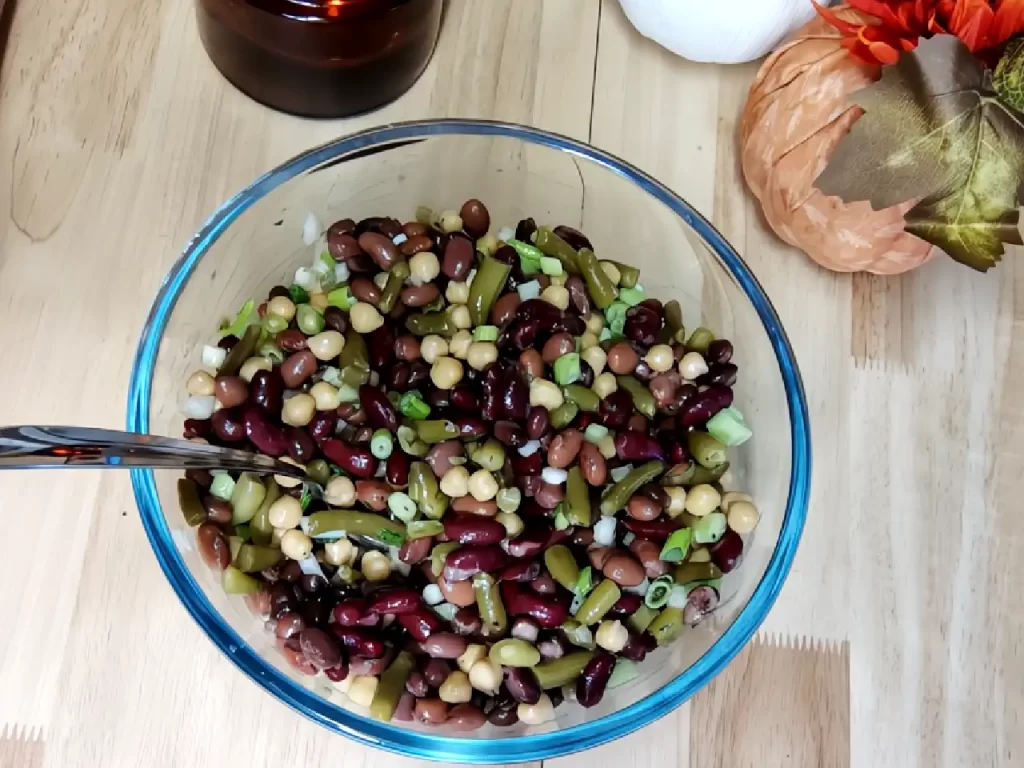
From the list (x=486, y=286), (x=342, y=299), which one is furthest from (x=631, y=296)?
(x=342, y=299)

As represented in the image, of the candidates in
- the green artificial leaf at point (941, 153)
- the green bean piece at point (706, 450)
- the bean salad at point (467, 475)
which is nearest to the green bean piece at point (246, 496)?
the bean salad at point (467, 475)

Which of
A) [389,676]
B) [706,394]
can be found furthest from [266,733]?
[706,394]

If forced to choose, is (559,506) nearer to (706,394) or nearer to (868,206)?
(706,394)

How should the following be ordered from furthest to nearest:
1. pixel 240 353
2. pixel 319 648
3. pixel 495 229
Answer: pixel 495 229 → pixel 240 353 → pixel 319 648

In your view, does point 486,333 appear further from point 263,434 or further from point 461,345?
point 263,434

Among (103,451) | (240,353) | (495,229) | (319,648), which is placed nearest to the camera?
(103,451)

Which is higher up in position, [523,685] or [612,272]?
[612,272]

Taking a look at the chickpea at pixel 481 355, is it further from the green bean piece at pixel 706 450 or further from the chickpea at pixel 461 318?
the green bean piece at pixel 706 450
